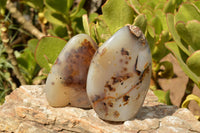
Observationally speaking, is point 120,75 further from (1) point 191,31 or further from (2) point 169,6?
(2) point 169,6

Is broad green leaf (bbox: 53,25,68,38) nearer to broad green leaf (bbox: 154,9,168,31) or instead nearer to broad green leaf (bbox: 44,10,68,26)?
broad green leaf (bbox: 44,10,68,26)

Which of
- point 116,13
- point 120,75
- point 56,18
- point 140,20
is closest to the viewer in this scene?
point 120,75

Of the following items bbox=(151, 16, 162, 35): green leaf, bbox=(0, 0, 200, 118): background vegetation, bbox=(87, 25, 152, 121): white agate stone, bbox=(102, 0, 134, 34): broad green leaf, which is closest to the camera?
bbox=(87, 25, 152, 121): white agate stone

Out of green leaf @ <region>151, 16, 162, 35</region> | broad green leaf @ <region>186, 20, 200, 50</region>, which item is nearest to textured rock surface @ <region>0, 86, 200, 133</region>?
broad green leaf @ <region>186, 20, 200, 50</region>

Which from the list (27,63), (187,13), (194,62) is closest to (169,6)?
(187,13)

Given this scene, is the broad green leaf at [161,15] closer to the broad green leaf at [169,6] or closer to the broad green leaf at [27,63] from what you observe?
the broad green leaf at [169,6]
